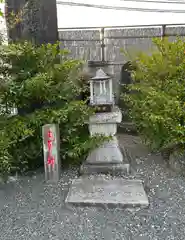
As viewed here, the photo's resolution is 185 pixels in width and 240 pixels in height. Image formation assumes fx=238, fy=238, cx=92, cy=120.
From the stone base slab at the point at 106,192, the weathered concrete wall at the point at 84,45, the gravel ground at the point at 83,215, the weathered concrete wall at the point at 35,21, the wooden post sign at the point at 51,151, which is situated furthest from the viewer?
the weathered concrete wall at the point at 84,45

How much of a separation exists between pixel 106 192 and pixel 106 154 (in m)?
0.64

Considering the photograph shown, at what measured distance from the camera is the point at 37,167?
11.6ft

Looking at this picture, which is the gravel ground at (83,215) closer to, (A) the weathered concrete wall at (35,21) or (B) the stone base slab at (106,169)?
(B) the stone base slab at (106,169)

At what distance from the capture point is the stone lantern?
3.23 m

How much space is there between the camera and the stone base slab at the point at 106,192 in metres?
2.64

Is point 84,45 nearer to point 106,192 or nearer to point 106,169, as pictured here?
point 106,169

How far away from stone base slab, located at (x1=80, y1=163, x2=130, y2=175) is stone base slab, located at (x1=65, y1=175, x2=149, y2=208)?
0.10m

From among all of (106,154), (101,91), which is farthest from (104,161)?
(101,91)

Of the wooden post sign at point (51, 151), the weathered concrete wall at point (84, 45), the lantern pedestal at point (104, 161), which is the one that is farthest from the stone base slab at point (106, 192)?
the weathered concrete wall at point (84, 45)

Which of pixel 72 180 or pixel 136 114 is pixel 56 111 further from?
pixel 136 114

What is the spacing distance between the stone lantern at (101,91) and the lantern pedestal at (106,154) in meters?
0.14

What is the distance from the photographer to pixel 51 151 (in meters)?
3.08

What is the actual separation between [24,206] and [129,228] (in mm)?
1211

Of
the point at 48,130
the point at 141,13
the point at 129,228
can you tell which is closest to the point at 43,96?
the point at 48,130
